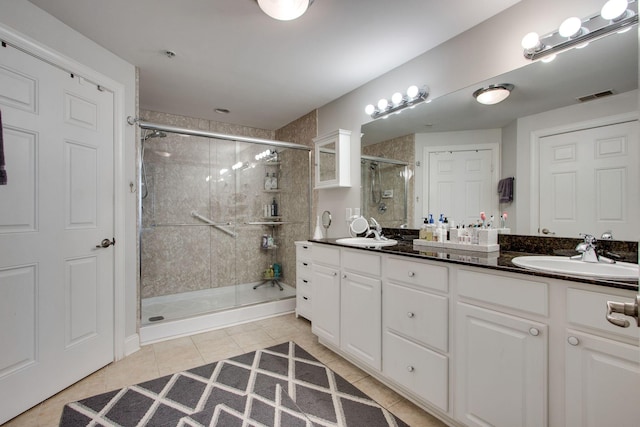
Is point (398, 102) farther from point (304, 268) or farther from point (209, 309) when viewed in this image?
point (209, 309)

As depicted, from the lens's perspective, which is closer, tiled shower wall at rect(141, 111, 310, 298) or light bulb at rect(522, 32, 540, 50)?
light bulb at rect(522, 32, 540, 50)

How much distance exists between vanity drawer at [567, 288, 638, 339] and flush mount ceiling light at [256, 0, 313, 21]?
6.04ft

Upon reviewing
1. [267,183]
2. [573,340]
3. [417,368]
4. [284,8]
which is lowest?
[417,368]

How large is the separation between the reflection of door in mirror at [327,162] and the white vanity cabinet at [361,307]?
3.64ft

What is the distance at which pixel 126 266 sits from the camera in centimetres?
231

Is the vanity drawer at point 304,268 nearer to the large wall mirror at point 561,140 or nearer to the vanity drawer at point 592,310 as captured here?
the large wall mirror at point 561,140

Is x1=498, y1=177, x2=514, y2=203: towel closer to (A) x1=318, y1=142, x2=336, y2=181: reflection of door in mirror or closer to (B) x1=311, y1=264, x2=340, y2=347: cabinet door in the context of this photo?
(B) x1=311, y1=264, x2=340, y2=347: cabinet door

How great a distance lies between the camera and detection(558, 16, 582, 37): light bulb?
143 centimetres

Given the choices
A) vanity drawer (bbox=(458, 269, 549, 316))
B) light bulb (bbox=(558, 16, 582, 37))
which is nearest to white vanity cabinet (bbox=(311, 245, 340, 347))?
vanity drawer (bbox=(458, 269, 549, 316))

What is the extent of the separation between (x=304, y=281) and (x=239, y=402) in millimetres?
1382

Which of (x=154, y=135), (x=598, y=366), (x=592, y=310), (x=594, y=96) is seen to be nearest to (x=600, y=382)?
(x=598, y=366)

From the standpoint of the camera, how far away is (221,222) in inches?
141

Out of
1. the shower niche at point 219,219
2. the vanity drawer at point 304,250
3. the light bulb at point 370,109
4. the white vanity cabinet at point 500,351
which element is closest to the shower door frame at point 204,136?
the shower niche at point 219,219

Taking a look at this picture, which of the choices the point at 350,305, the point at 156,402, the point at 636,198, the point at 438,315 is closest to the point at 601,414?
the point at 438,315
